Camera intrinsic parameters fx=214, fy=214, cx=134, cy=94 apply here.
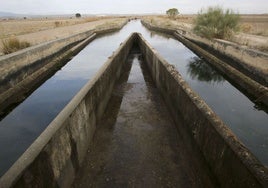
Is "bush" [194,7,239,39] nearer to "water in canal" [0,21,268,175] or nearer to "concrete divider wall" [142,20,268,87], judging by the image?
"concrete divider wall" [142,20,268,87]

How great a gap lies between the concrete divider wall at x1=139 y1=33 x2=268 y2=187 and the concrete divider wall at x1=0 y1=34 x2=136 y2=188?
2006 millimetres

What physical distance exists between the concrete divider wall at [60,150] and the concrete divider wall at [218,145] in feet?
6.58

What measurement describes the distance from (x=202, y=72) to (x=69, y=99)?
7.21 m

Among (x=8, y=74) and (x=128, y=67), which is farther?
(x=128, y=67)

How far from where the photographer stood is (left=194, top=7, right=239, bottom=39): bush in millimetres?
16688

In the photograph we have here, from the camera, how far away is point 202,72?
37.8 feet

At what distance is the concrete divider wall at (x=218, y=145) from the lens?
2383 mm

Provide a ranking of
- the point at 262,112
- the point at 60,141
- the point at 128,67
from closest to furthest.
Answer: the point at 60,141, the point at 262,112, the point at 128,67

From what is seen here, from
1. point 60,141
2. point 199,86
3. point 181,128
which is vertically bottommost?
point 199,86

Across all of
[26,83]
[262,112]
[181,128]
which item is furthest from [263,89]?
[26,83]

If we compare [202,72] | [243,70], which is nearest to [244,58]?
[243,70]

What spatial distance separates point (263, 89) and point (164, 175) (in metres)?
5.24

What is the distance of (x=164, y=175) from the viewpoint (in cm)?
359

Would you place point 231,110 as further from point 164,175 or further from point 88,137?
point 88,137
